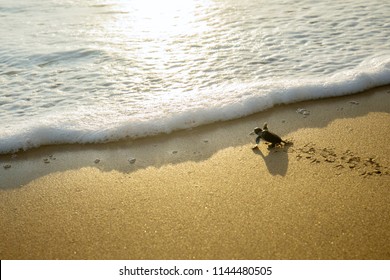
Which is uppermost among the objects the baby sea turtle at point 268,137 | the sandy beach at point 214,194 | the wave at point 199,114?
the wave at point 199,114

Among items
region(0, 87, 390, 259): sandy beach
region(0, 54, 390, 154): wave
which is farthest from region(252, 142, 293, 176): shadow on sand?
region(0, 54, 390, 154): wave

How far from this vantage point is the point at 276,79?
15.1 feet

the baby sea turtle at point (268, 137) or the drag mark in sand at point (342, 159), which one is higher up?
the baby sea turtle at point (268, 137)

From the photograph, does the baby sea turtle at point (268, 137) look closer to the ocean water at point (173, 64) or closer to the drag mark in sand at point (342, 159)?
the drag mark in sand at point (342, 159)

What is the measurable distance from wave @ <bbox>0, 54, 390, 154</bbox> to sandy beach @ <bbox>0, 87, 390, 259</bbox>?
0.32ft

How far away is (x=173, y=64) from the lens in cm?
519

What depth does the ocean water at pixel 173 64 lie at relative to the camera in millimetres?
3996

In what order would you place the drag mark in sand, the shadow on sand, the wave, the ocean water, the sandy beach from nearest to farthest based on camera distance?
the sandy beach → the drag mark in sand → the shadow on sand → the wave → the ocean water

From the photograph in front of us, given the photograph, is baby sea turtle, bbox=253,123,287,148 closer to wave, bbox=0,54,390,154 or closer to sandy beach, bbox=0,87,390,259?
sandy beach, bbox=0,87,390,259

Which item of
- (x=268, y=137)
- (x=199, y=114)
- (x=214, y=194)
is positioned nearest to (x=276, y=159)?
(x=268, y=137)

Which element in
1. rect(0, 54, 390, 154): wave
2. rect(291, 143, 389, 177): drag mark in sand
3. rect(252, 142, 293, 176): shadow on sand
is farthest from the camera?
rect(0, 54, 390, 154): wave

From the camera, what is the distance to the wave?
149 inches

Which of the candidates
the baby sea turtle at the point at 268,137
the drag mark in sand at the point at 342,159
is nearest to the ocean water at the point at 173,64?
the baby sea turtle at the point at 268,137

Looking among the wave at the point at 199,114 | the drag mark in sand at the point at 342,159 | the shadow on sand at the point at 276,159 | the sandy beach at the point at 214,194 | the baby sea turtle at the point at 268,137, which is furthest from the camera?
the wave at the point at 199,114
